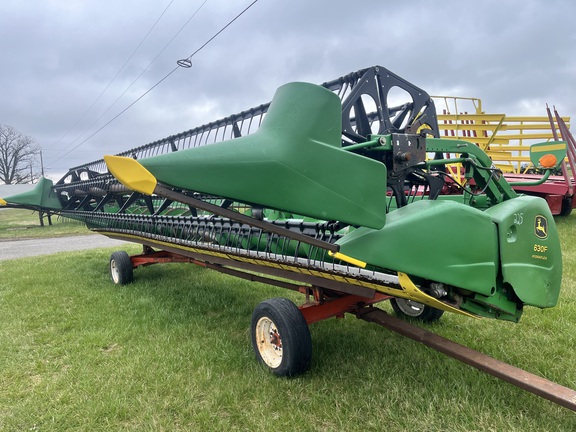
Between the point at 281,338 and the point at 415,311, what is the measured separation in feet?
5.98

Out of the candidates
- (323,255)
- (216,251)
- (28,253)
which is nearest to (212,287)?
(216,251)

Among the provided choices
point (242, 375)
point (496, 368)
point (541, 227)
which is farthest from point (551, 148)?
point (242, 375)

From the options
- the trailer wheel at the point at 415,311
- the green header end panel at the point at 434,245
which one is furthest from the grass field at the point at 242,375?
the green header end panel at the point at 434,245

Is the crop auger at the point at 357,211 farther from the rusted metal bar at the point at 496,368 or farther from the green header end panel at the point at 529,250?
the rusted metal bar at the point at 496,368

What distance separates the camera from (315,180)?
2.00m

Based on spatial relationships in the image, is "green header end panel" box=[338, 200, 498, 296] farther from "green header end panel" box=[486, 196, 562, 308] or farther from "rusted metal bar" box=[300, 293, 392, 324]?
"rusted metal bar" box=[300, 293, 392, 324]

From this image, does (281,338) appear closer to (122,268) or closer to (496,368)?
(496,368)

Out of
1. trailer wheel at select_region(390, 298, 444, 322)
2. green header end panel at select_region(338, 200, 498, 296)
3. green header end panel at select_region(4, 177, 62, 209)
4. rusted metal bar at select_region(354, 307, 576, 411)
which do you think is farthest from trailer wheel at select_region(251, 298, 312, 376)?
green header end panel at select_region(4, 177, 62, 209)

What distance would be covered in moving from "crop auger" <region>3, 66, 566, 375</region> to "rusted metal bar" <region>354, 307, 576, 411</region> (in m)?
0.29

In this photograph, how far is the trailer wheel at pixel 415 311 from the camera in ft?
13.0

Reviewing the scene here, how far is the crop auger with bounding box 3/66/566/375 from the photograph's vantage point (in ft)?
6.53

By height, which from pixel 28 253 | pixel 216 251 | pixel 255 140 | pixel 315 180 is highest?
pixel 255 140

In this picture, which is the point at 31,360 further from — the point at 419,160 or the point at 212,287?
the point at 419,160

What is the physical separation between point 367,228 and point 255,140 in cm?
77
